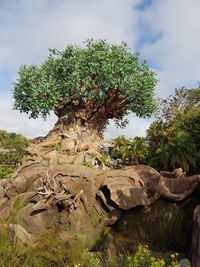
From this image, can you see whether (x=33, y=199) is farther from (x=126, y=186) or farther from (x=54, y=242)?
(x=54, y=242)

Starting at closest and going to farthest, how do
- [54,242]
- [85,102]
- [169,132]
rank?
1. [54,242]
2. [169,132]
3. [85,102]

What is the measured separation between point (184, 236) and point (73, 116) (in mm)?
19273

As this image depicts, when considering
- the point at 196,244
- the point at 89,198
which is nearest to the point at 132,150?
the point at 89,198

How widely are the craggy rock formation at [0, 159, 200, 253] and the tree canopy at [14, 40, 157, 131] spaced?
14615 mm

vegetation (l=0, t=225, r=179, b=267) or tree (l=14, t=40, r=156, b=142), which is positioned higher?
tree (l=14, t=40, r=156, b=142)

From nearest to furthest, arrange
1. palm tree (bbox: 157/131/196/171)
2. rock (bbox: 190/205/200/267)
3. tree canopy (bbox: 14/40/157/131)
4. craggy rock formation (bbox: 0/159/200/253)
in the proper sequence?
rock (bbox: 190/205/200/267), craggy rock formation (bbox: 0/159/200/253), palm tree (bbox: 157/131/196/171), tree canopy (bbox: 14/40/157/131)

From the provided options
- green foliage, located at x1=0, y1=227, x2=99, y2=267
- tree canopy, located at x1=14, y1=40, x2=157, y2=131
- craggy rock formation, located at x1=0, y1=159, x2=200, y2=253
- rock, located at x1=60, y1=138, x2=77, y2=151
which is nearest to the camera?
green foliage, located at x1=0, y1=227, x2=99, y2=267

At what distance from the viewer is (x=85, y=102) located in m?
25.5

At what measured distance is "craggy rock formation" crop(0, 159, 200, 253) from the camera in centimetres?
795

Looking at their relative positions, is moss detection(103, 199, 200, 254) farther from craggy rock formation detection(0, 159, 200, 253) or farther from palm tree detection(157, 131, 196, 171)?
palm tree detection(157, 131, 196, 171)

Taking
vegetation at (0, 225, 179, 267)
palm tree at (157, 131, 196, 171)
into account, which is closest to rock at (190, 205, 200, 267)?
vegetation at (0, 225, 179, 267)

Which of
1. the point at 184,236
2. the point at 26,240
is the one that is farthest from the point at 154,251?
the point at 26,240

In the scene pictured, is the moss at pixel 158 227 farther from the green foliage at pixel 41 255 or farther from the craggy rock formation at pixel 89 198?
the green foliage at pixel 41 255

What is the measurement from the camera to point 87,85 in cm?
2353
